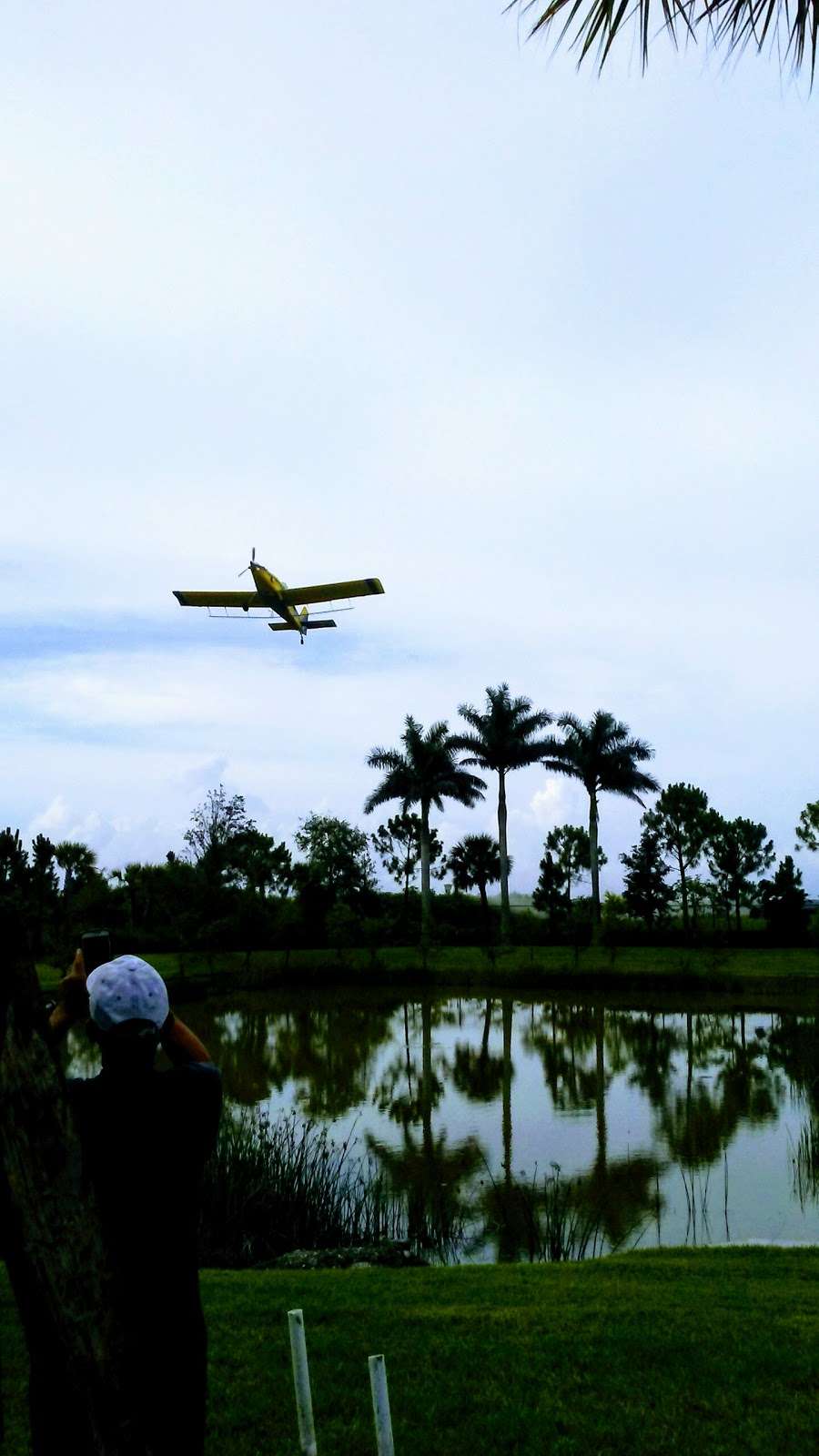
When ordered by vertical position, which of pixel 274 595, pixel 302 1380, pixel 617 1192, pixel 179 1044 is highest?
pixel 274 595

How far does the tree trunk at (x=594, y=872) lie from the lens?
45.5 metres

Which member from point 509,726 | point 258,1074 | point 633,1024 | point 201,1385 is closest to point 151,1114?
point 201,1385

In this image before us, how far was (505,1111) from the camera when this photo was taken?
17.4 metres

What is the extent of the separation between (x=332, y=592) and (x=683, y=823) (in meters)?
28.3

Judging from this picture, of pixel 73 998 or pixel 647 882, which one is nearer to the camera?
pixel 73 998

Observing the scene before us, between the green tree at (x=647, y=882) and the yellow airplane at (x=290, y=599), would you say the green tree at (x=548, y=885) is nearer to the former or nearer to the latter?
the green tree at (x=647, y=882)

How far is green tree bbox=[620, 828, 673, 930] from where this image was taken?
164 feet

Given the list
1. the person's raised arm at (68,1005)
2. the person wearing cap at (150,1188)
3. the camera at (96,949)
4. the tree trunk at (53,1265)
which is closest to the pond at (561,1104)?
the camera at (96,949)

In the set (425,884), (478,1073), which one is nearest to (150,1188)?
(478,1073)

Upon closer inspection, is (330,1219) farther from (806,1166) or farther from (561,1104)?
(561,1104)

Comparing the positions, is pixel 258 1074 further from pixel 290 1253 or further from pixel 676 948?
pixel 676 948

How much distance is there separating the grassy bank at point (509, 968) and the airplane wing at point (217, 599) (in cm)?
1157

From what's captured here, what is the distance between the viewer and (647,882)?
51.2 meters

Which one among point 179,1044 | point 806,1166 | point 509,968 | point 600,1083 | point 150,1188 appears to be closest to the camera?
point 150,1188
